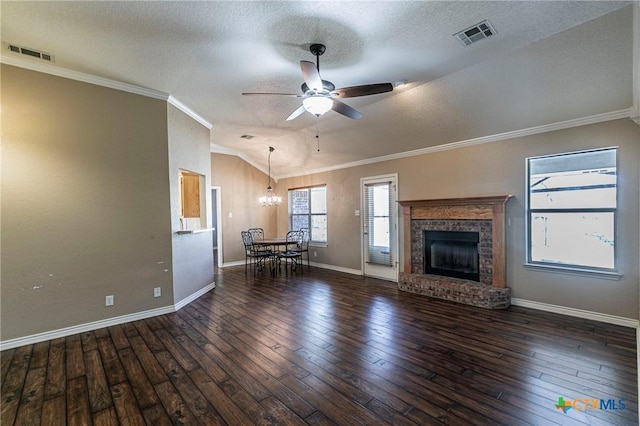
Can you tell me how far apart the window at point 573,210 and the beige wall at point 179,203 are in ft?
17.3

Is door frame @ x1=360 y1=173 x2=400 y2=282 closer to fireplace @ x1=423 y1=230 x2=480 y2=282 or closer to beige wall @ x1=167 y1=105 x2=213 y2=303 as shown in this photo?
fireplace @ x1=423 y1=230 x2=480 y2=282

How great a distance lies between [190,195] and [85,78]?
248 centimetres

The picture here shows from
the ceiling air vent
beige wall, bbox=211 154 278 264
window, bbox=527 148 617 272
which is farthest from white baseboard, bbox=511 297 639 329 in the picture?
beige wall, bbox=211 154 278 264

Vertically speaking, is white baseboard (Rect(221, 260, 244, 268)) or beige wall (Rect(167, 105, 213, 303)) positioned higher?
beige wall (Rect(167, 105, 213, 303))

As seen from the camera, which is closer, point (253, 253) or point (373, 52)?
point (373, 52)

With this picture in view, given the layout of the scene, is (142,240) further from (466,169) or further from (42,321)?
(466,169)

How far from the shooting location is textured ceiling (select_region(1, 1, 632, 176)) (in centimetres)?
246

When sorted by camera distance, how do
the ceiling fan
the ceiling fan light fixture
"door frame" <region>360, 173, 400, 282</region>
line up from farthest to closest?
1. "door frame" <region>360, 173, 400, 282</region>
2. the ceiling fan light fixture
3. the ceiling fan

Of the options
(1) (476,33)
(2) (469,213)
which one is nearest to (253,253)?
(2) (469,213)

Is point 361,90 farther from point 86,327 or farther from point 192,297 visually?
point 86,327

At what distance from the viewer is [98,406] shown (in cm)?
214

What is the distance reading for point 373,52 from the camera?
3062mm

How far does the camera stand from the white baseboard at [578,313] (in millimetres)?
3408

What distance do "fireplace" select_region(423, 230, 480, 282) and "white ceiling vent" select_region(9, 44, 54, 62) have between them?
5.81 meters
